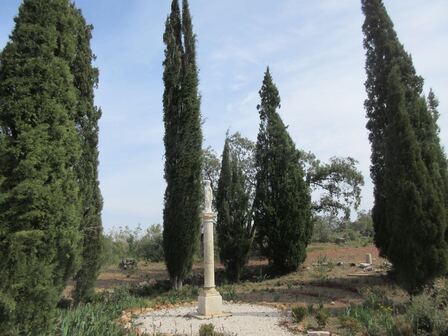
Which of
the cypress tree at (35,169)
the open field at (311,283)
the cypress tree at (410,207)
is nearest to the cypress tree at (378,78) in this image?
the open field at (311,283)

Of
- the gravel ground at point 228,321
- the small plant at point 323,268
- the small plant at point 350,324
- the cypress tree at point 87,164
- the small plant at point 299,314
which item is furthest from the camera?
the small plant at point 323,268

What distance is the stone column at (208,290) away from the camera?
34.9 ft

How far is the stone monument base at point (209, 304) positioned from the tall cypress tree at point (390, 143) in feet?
15.8

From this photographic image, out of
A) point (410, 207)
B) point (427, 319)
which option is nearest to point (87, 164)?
point (410, 207)

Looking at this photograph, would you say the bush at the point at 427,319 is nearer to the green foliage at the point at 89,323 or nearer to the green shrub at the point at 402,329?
the green shrub at the point at 402,329

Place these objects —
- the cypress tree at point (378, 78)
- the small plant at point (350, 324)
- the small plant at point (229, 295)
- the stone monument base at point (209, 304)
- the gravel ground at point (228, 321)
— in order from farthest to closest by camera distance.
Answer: the cypress tree at point (378, 78) → the small plant at point (229, 295) → the stone monument base at point (209, 304) → the gravel ground at point (228, 321) → the small plant at point (350, 324)

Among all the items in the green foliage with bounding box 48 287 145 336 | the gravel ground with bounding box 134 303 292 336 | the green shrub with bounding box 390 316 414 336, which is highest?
the green foliage with bounding box 48 287 145 336

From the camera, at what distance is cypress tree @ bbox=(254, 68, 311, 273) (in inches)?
707

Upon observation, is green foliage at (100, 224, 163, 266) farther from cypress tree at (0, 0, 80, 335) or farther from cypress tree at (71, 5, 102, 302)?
cypress tree at (0, 0, 80, 335)

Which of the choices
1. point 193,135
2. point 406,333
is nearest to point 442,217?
point 406,333

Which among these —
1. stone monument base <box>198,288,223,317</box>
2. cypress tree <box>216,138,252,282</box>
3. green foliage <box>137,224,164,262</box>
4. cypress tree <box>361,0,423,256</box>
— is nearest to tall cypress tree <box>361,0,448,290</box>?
cypress tree <box>361,0,423,256</box>

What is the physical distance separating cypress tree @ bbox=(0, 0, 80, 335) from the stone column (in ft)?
15.3

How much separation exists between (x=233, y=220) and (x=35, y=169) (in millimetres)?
12751

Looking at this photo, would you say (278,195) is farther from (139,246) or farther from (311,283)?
(139,246)
